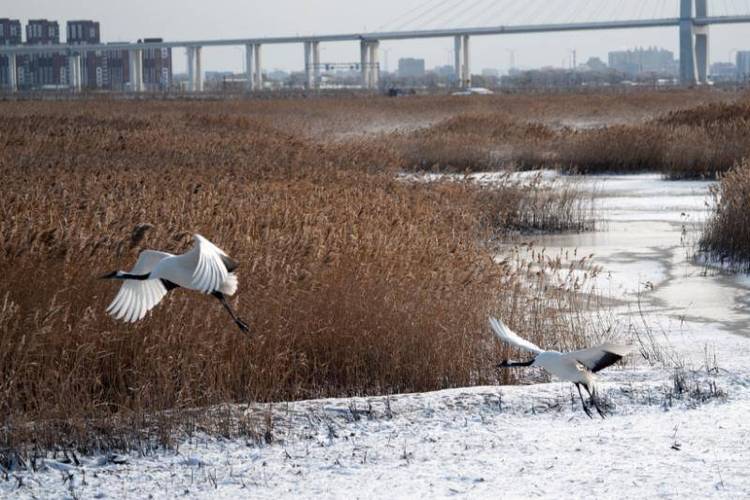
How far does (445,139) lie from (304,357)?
16.1 m

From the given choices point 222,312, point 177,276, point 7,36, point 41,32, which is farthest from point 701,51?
point 41,32

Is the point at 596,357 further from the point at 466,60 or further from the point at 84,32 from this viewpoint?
the point at 84,32

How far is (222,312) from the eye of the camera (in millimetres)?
6648

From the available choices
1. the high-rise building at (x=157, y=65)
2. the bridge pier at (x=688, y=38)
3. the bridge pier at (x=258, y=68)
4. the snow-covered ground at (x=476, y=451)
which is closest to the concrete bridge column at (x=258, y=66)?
the bridge pier at (x=258, y=68)

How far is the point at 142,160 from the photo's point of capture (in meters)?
14.4

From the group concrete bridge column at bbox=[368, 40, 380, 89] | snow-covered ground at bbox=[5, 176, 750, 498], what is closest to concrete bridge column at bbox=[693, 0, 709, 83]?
concrete bridge column at bbox=[368, 40, 380, 89]

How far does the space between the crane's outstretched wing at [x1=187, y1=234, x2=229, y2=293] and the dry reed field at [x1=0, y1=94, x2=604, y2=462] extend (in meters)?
0.88

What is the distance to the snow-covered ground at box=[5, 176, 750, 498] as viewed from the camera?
486cm

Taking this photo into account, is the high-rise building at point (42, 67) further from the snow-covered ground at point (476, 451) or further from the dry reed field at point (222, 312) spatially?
the snow-covered ground at point (476, 451)

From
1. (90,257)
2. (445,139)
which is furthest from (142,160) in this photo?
(445,139)

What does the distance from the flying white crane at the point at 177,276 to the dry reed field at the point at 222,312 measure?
0.48 metres

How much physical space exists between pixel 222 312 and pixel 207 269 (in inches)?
71.6

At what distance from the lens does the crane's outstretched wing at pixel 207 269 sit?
482 centimetres

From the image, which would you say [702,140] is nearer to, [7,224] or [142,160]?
[142,160]
